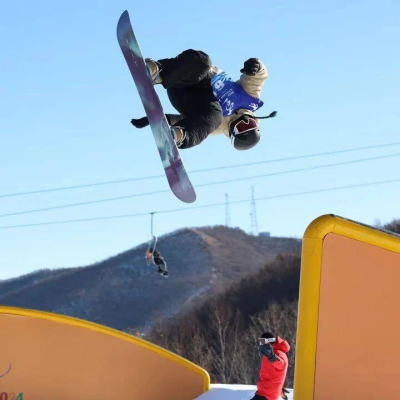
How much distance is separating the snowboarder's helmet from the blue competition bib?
13 cm

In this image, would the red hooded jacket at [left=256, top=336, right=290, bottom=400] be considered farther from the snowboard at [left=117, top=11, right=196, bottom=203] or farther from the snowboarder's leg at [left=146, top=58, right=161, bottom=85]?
the snowboarder's leg at [left=146, top=58, right=161, bottom=85]

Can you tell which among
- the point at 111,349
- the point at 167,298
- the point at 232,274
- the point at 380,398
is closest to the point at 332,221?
the point at 380,398

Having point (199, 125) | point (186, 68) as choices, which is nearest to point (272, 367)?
point (199, 125)

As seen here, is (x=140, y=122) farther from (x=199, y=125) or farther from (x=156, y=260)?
(x=156, y=260)

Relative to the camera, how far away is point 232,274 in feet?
339

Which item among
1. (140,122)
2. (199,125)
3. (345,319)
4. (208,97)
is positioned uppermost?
(208,97)

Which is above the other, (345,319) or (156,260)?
(156,260)

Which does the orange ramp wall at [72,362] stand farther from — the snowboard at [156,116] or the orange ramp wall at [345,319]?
the orange ramp wall at [345,319]

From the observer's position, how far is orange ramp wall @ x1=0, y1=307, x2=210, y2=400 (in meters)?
12.0

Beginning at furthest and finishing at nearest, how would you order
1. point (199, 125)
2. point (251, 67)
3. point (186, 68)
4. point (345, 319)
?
point (251, 67) → point (186, 68) → point (199, 125) → point (345, 319)

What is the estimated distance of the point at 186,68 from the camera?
8.24 meters

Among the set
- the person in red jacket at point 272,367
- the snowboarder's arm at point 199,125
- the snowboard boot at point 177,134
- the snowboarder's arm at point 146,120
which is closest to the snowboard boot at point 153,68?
the snowboarder's arm at point 146,120

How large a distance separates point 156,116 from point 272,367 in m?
2.95

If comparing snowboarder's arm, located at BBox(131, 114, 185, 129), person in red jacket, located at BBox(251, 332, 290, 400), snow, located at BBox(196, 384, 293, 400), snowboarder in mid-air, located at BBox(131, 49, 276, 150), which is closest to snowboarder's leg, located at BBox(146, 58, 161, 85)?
snowboarder in mid-air, located at BBox(131, 49, 276, 150)
